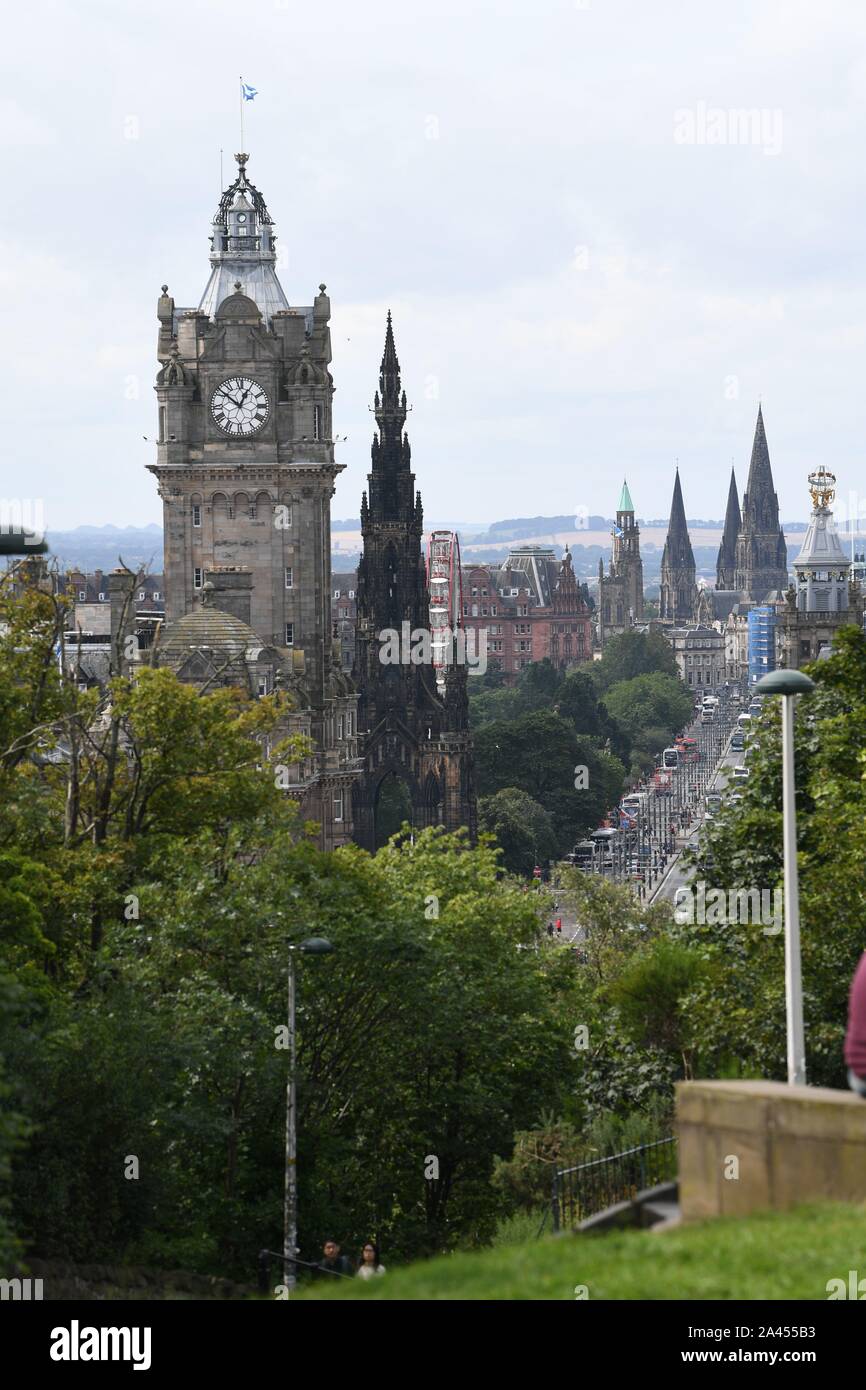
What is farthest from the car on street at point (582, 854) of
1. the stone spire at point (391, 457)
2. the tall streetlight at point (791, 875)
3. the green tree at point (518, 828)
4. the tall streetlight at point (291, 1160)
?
the tall streetlight at point (791, 875)

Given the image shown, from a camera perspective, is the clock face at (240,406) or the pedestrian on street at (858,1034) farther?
the clock face at (240,406)

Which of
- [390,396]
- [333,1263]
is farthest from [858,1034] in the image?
[390,396]

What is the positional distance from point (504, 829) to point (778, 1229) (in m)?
134

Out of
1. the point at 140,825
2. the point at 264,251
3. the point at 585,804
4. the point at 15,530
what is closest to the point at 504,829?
the point at 585,804

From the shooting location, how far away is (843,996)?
1548 inches

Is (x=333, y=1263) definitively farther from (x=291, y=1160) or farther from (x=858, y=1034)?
(x=858, y=1034)

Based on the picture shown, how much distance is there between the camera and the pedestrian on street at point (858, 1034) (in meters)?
17.9

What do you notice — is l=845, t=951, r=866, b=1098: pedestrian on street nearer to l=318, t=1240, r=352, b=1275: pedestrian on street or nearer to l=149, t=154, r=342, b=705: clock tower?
l=318, t=1240, r=352, b=1275: pedestrian on street

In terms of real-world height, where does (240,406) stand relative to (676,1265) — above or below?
above

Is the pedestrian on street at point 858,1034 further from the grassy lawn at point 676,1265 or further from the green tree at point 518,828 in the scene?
the green tree at point 518,828

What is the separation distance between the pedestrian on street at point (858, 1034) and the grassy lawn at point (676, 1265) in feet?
3.65

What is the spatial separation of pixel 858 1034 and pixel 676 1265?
7.08ft

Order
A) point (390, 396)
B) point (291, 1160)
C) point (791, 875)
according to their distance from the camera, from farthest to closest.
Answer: point (390, 396) < point (291, 1160) < point (791, 875)

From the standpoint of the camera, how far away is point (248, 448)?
9138 centimetres
